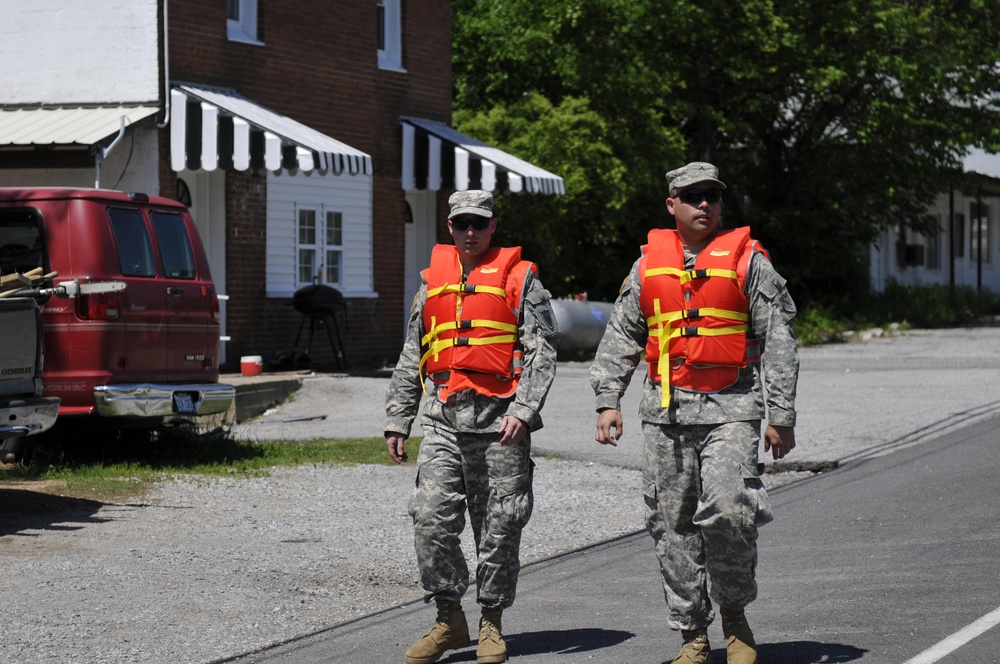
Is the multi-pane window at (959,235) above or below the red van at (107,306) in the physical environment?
→ above

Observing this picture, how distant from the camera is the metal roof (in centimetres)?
1767

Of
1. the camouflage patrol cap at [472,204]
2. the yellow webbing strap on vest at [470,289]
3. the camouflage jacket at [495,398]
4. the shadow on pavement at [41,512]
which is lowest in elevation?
the shadow on pavement at [41,512]

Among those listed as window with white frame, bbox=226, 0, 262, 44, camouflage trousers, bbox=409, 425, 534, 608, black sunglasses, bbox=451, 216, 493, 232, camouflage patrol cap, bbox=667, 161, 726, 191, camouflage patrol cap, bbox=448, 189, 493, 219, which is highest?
window with white frame, bbox=226, 0, 262, 44

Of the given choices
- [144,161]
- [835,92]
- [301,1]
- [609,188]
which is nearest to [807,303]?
[835,92]

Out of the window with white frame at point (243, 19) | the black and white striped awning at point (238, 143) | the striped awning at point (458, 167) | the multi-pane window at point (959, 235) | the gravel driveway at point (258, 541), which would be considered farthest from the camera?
the multi-pane window at point (959, 235)

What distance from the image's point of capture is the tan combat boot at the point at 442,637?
6285 mm

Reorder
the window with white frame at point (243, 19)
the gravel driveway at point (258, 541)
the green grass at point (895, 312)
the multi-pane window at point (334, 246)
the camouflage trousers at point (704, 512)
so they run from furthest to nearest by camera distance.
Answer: the green grass at point (895, 312) → the multi-pane window at point (334, 246) → the window with white frame at point (243, 19) → the gravel driveway at point (258, 541) → the camouflage trousers at point (704, 512)

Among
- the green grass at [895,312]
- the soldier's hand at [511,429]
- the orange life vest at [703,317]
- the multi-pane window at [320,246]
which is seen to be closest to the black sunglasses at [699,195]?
the orange life vest at [703,317]

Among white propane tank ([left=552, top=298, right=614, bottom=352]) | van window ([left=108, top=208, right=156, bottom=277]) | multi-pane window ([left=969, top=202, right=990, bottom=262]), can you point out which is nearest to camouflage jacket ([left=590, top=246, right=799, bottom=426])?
van window ([left=108, top=208, right=156, bottom=277])

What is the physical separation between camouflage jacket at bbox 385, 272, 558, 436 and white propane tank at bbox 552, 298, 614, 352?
1730cm

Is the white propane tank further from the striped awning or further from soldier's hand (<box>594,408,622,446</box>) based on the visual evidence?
soldier's hand (<box>594,408,622,446</box>)

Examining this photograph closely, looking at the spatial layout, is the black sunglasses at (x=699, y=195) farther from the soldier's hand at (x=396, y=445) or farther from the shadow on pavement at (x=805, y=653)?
the shadow on pavement at (x=805, y=653)

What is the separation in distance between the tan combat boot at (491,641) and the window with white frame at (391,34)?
17.5 meters

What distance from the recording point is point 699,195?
19.9ft
